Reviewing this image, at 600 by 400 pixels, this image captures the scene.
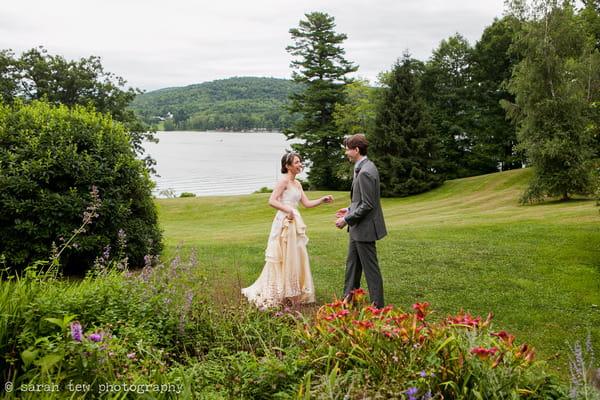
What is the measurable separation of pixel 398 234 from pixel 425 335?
10.5 metres

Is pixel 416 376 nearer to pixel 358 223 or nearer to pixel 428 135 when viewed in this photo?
pixel 358 223

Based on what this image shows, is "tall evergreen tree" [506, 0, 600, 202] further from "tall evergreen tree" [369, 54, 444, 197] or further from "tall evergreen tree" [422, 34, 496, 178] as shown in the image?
"tall evergreen tree" [422, 34, 496, 178]

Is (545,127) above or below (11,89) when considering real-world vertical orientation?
below

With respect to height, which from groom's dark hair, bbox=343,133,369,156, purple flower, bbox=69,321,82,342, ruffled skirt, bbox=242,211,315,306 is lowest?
ruffled skirt, bbox=242,211,315,306

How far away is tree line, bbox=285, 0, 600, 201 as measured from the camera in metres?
23.8

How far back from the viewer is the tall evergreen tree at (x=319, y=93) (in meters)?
48.5

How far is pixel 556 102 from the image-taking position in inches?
931

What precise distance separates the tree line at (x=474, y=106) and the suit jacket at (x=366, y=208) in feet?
24.7

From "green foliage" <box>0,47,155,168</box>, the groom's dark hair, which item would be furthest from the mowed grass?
"green foliage" <box>0,47,155,168</box>

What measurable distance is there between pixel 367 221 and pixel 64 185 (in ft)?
17.2

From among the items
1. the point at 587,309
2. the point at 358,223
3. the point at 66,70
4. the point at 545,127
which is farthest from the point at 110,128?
the point at 66,70

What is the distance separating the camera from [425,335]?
11.7 ft

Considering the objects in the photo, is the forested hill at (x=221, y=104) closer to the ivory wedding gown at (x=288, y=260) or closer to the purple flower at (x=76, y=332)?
the ivory wedding gown at (x=288, y=260)

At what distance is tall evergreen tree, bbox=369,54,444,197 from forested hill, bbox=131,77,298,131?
211 ft
